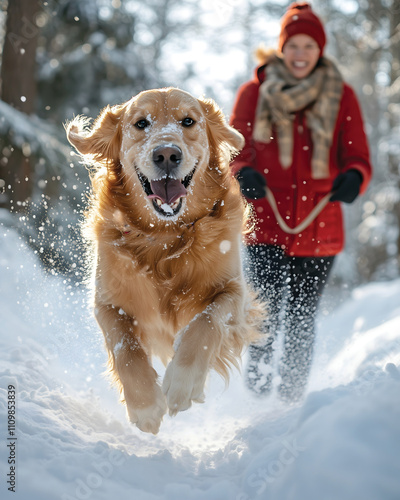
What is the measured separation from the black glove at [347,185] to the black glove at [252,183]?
470mm

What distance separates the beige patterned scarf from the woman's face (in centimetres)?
7

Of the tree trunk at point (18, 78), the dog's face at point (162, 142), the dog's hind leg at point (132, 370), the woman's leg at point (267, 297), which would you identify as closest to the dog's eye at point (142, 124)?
the dog's face at point (162, 142)

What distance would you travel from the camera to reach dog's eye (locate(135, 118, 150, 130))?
95.1 inches

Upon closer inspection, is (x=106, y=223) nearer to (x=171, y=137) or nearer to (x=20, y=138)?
(x=171, y=137)

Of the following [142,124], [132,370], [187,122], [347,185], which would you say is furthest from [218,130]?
[132,370]

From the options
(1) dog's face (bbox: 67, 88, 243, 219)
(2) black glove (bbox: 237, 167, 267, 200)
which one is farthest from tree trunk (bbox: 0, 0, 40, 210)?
(2) black glove (bbox: 237, 167, 267, 200)

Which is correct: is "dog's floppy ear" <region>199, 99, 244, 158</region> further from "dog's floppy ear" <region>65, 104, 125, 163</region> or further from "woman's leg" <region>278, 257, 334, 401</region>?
"woman's leg" <region>278, 257, 334, 401</region>

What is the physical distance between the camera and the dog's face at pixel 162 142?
2.24 metres

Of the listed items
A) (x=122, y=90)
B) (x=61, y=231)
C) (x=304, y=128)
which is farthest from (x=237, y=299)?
(x=122, y=90)

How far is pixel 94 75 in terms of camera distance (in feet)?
23.8

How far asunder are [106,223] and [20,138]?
10.5 ft

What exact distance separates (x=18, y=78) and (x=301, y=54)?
4.03 m

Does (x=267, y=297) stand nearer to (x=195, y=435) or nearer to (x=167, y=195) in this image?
(x=195, y=435)

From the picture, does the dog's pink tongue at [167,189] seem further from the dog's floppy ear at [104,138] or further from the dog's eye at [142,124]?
the dog's floppy ear at [104,138]
